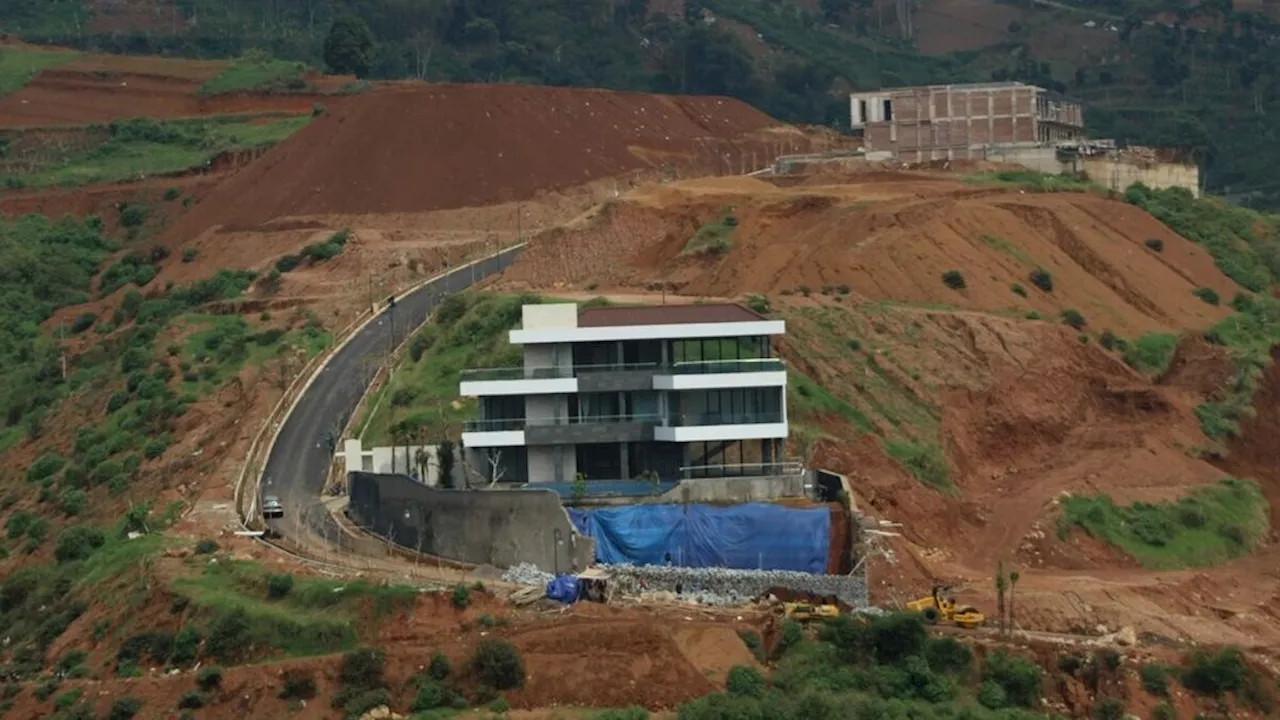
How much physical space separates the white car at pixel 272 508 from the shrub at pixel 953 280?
2613 centimetres

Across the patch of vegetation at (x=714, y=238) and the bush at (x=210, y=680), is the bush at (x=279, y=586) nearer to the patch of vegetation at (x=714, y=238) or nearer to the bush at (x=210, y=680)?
the bush at (x=210, y=680)

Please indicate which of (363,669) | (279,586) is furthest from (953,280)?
(363,669)

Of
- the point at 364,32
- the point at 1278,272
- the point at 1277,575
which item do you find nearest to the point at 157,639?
the point at 1277,575

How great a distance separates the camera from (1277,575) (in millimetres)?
87375

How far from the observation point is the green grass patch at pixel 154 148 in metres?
144

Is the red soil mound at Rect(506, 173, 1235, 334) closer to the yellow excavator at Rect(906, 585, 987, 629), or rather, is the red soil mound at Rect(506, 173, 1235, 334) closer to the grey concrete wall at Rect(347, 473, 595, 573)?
the grey concrete wall at Rect(347, 473, 595, 573)

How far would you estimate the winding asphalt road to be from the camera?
292 feet

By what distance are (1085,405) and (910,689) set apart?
28.7 meters

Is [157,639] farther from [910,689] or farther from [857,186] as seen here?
[857,186]

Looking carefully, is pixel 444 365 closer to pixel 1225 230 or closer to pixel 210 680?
pixel 210 680

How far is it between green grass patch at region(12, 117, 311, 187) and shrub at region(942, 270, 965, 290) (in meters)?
47.1

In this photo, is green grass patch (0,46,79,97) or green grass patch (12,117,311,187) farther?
green grass patch (0,46,79,97)

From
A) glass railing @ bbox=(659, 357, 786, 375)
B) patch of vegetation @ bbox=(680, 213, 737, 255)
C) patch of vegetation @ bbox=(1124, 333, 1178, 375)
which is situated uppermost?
patch of vegetation @ bbox=(680, 213, 737, 255)

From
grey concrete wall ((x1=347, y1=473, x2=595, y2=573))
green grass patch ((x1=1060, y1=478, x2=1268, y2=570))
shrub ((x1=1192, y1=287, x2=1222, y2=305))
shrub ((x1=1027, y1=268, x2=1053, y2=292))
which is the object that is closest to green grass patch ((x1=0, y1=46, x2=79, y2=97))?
shrub ((x1=1027, y1=268, x2=1053, y2=292))
